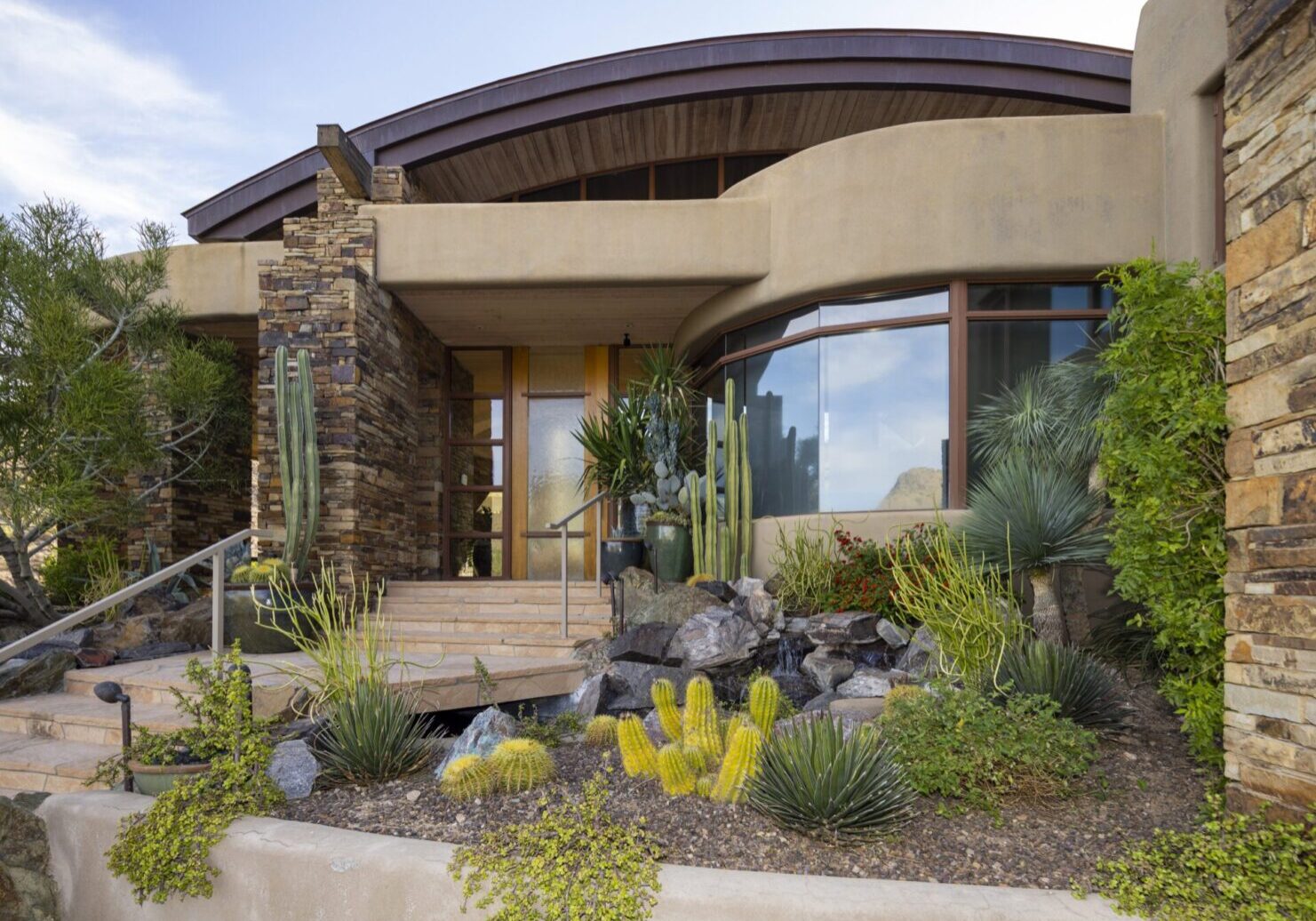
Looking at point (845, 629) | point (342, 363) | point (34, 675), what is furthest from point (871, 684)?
point (34, 675)

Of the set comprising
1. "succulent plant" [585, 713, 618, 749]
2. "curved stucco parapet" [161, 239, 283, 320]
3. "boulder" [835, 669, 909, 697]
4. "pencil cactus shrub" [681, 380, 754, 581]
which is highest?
"curved stucco parapet" [161, 239, 283, 320]

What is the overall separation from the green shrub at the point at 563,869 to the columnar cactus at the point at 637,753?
675 mm

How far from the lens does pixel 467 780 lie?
12.2 feet

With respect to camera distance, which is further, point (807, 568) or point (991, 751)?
point (807, 568)

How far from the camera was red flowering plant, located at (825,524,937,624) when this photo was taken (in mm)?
6484

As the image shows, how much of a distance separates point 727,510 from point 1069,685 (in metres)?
3.97

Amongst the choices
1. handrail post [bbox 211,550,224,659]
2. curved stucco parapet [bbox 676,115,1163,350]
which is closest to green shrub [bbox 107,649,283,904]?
handrail post [bbox 211,550,224,659]

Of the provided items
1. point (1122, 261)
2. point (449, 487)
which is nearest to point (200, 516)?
point (449, 487)

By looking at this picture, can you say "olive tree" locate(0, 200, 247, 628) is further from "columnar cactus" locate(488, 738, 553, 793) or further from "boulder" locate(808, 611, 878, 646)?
"boulder" locate(808, 611, 878, 646)

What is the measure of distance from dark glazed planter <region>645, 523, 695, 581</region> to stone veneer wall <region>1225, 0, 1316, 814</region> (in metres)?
5.08

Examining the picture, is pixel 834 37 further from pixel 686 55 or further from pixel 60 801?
pixel 60 801

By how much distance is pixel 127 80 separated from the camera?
481 inches

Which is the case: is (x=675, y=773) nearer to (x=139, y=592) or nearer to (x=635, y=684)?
(x=635, y=684)

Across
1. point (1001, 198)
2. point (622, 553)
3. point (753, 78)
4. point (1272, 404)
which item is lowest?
point (622, 553)
